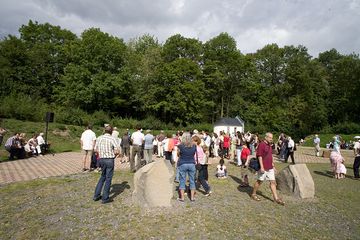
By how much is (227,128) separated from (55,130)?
24.6 m

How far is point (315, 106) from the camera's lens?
174 ft

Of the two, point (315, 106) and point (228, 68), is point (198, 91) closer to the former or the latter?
point (228, 68)

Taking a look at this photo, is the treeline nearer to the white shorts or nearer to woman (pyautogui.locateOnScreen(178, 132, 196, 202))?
woman (pyautogui.locateOnScreen(178, 132, 196, 202))

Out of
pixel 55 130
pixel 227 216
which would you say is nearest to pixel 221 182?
pixel 227 216

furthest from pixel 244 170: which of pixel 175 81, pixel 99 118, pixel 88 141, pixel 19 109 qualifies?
pixel 175 81

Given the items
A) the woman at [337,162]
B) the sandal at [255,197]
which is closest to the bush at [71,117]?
the woman at [337,162]

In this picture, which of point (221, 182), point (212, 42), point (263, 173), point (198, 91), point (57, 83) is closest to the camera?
point (263, 173)

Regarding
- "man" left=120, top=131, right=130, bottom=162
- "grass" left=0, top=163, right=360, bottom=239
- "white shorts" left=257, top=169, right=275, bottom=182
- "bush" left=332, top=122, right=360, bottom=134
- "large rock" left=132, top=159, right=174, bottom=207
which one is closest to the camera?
"grass" left=0, top=163, right=360, bottom=239

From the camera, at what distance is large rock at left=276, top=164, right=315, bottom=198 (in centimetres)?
925

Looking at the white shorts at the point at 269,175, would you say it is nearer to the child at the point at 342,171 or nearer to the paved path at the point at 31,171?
the child at the point at 342,171

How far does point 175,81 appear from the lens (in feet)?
148

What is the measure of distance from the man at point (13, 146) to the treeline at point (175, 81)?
17.9m

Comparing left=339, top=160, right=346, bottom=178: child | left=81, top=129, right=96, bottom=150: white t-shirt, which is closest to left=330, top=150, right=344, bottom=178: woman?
left=339, top=160, right=346, bottom=178: child

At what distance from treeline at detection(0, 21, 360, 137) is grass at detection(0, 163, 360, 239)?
27658mm
